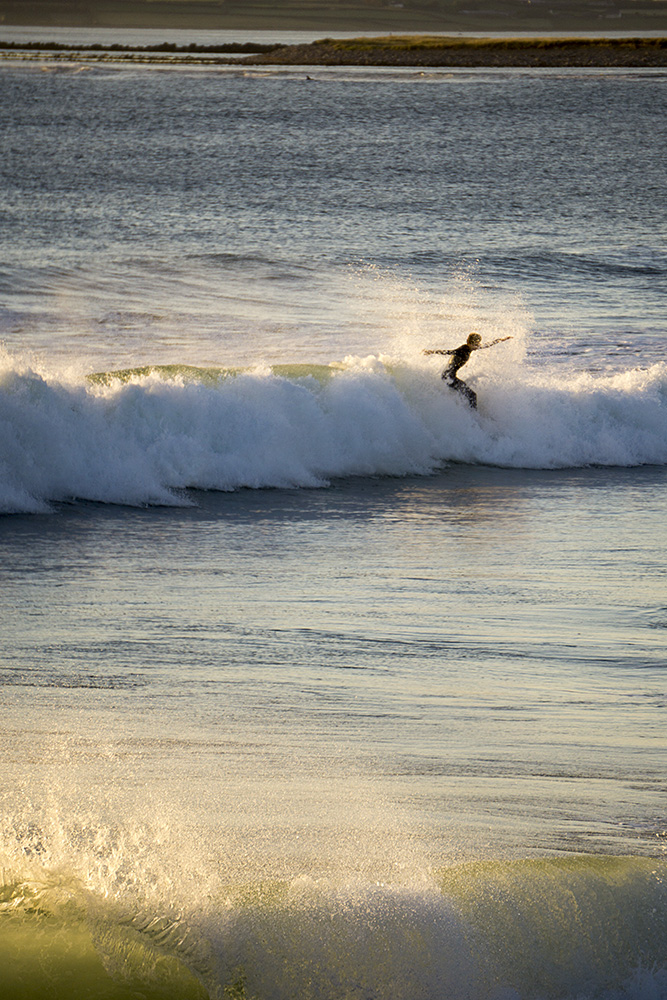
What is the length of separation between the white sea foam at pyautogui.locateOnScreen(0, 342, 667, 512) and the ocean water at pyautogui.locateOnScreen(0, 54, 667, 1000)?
46 mm

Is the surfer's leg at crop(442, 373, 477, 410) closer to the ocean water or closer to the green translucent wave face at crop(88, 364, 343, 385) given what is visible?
the ocean water

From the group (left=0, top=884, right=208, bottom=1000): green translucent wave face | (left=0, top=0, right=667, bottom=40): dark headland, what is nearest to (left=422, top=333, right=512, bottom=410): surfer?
(left=0, top=884, right=208, bottom=1000): green translucent wave face

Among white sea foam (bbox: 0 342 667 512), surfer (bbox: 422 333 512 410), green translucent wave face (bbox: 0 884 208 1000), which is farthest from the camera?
surfer (bbox: 422 333 512 410)

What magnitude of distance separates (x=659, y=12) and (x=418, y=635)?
129540 millimetres

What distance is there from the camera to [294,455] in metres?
13.7

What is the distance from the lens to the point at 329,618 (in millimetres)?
8172

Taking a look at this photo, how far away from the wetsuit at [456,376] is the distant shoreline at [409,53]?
8707 centimetres

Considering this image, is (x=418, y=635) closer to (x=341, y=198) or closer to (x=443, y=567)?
(x=443, y=567)

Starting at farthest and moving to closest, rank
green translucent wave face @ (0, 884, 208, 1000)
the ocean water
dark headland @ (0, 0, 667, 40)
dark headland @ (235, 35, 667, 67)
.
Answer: dark headland @ (0, 0, 667, 40) → dark headland @ (235, 35, 667, 67) → the ocean water → green translucent wave face @ (0, 884, 208, 1000)

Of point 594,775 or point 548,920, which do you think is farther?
point 594,775

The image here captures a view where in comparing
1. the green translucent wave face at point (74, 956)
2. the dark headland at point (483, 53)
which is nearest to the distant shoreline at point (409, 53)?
the dark headland at point (483, 53)

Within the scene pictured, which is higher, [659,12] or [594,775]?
[659,12]

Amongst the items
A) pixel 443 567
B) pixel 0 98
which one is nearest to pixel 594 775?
pixel 443 567

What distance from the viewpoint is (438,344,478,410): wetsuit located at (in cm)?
1536
